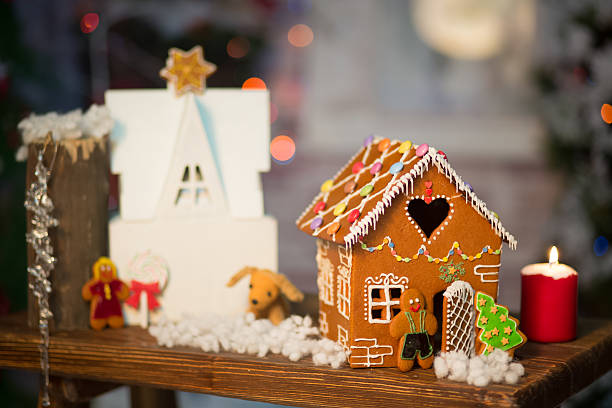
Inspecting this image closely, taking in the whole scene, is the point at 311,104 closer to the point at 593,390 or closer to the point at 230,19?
the point at 230,19

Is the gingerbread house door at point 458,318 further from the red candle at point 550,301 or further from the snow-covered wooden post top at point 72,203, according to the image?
the snow-covered wooden post top at point 72,203

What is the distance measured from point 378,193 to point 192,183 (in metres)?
0.44

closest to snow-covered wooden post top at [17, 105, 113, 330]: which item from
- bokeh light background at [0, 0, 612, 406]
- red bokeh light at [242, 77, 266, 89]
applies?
red bokeh light at [242, 77, 266, 89]

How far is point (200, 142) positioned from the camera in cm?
137

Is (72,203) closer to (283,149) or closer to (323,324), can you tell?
(323,324)

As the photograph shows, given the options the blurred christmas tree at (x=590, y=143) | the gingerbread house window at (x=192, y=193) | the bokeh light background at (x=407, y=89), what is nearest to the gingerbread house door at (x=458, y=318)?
the gingerbread house window at (x=192, y=193)

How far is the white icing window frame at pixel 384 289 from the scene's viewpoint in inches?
43.6

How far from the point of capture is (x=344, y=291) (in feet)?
3.77

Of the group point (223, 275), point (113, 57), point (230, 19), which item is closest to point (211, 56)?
point (113, 57)

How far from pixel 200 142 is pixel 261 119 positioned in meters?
0.14

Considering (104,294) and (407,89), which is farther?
(407,89)

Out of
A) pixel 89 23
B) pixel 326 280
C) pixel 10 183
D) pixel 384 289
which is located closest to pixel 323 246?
pixel 326 280

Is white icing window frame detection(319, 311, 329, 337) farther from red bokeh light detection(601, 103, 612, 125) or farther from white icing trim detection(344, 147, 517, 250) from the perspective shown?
red bokeh light detection(601, 103, 612, 125)

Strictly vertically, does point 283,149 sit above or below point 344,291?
above
